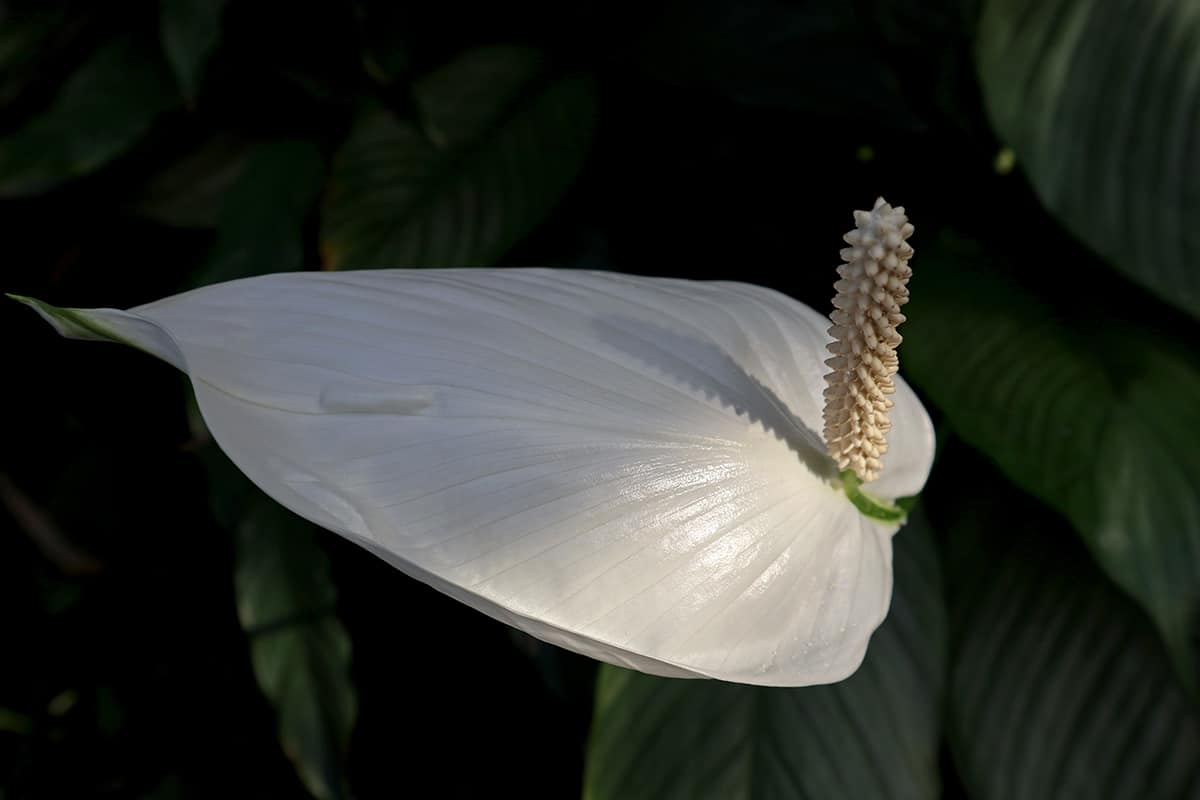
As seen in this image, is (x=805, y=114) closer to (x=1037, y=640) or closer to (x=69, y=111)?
(x=1037, y=640)

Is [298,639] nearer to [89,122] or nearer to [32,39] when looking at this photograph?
[89,122]

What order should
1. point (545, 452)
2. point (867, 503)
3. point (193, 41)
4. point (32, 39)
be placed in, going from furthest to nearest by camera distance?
point (32, 39), point (193, 41), point (867, 503), point (545, 452)

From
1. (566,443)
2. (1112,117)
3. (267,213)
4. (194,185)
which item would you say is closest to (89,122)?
(194,185)

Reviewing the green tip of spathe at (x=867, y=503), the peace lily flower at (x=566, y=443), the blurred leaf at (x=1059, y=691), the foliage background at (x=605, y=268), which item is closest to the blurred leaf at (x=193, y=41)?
the foliage background at (x=605, y=268)

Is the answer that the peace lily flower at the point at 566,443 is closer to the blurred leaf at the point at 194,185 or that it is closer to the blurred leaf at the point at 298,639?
the blurred leaf at the point at 298,639

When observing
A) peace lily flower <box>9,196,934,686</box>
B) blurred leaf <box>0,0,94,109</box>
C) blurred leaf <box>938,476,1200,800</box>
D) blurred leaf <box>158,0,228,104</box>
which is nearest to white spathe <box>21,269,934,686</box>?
peace lily flower <box>9,196,934,686</box>

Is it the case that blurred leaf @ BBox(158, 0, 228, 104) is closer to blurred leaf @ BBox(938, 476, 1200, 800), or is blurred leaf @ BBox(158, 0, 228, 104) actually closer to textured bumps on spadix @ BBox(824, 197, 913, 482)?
textured bumps on spadix @ BBox(824, 197, 913, 482)

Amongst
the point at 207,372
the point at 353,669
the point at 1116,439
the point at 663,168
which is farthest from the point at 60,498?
→ the point at 1116,439
